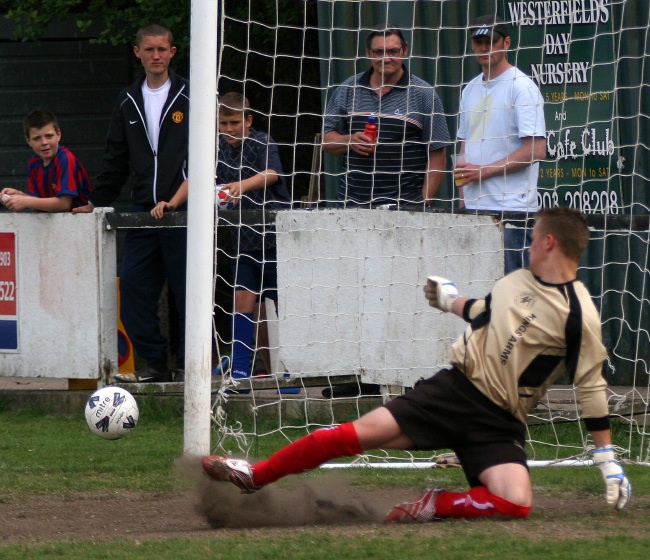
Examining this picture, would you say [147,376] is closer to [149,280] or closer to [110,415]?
[149,280]

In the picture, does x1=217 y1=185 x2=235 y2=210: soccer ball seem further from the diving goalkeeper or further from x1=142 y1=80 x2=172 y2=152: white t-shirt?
the diving goalkeeper

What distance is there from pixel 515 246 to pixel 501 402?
258cm

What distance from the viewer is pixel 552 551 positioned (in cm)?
484

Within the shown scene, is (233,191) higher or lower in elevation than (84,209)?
higher

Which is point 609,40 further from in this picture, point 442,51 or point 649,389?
point 649,389

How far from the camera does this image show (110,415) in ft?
24.0

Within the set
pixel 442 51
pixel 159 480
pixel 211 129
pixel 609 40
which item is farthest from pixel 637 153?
pixel 159 480

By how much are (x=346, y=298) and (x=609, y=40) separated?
2963 mm

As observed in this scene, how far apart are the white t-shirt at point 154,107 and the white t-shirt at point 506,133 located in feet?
7.58

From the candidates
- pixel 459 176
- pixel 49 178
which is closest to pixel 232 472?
pixel 459 176

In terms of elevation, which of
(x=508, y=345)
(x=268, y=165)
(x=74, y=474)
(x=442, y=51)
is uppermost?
(x=442, y=51)

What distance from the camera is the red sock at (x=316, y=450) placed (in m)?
5.61

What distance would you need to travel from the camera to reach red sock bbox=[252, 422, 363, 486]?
18.4 feet

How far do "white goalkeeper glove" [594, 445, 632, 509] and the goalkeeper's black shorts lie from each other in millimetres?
340
